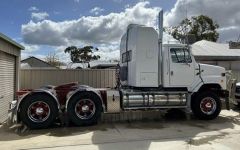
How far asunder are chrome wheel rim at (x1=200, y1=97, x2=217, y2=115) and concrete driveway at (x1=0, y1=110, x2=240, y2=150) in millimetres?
488

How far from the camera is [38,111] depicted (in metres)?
10.9

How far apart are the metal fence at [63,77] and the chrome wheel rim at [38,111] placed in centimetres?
458

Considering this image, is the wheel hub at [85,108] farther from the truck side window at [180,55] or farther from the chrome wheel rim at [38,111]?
the truck side window at [180,55]

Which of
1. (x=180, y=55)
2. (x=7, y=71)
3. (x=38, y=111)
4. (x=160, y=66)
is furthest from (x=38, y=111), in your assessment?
(x=180, y=55)

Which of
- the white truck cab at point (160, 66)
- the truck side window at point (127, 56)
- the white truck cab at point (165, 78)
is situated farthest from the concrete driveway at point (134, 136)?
the truck side window at point (127, 56)

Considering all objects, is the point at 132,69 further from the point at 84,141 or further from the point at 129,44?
the point at 84,141

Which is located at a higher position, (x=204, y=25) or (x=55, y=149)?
(x=204, y=25)

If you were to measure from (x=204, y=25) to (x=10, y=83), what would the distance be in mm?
44681

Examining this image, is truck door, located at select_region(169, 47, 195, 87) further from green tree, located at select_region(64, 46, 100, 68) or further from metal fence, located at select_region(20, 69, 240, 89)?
green tree, located at select_region(64, 46, 100, 68)

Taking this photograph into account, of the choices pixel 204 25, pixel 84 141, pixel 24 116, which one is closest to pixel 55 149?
pixel 84 141

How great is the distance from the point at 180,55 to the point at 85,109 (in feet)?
13.2

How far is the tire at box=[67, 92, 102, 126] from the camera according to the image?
11094mm

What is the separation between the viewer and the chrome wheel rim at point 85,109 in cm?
1119

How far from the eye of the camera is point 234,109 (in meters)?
15.2
